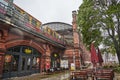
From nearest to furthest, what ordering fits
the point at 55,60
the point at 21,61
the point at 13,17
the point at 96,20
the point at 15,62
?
1. the point at 13,17
2. the point at 15,62
3. the point at 21,61
4. the point at 96,20
5. the point at 55,60

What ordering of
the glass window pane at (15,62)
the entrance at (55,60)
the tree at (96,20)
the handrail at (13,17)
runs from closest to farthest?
the handrail at (13,17), the glass window pane at (15,62), the tree at (96,20), the entrance at (55,60)

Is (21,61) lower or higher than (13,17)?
lower

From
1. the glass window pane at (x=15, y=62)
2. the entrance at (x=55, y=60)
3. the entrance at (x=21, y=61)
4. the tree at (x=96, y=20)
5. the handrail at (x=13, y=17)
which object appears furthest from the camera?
the entrance at (x=55, y=60)

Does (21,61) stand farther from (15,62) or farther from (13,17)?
(13,17)

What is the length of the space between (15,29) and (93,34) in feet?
35.4

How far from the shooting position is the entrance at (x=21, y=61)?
42.4 feet

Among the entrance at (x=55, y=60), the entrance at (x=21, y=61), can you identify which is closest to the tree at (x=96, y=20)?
the entrance at (x=55, y=60)

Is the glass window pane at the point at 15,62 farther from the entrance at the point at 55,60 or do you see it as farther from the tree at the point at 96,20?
the tree at the point at 96,20

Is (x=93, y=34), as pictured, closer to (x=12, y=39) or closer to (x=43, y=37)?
(x=43, y=37)

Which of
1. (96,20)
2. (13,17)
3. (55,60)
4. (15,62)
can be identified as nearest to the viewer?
(13,17)

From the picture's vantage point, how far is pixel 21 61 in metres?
14.7

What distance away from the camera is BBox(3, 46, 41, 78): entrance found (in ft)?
42.4

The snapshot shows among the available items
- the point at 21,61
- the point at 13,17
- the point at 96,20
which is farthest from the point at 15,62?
the point at 96,20

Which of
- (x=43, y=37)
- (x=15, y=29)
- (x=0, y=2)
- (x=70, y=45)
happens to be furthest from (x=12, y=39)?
(x=70, y=45)
